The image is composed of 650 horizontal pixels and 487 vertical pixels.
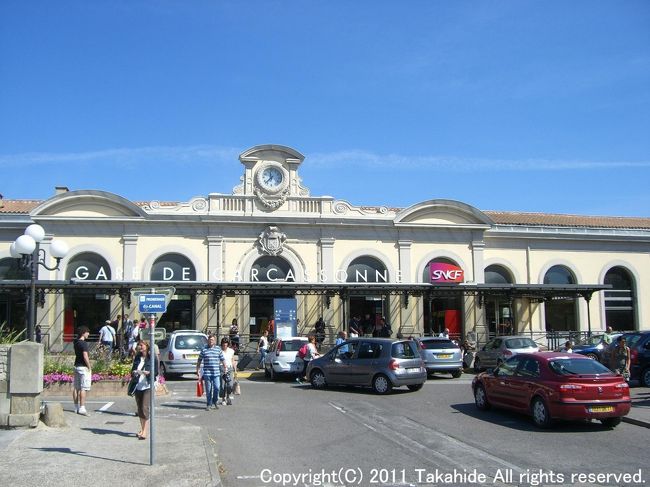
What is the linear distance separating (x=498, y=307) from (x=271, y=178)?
43.4 feet

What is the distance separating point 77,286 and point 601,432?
21225 mm

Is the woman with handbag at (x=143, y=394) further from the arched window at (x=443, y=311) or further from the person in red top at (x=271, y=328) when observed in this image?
the arched window at (x=443, y=311)

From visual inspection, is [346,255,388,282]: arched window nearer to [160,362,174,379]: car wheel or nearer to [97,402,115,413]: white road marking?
[160,362,174,379]: car wheel

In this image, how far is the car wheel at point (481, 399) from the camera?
15.1m

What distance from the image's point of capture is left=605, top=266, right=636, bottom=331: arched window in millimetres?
35781

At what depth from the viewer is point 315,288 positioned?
29031mm

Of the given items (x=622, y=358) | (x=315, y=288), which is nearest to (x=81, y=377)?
(x=622, y=358)

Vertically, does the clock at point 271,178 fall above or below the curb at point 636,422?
above

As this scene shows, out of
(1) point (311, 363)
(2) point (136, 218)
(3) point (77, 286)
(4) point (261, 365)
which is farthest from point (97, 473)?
(2) point (136, 218)

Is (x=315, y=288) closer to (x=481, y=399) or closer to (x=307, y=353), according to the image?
(x=307, y=353)

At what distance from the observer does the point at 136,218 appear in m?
30.6

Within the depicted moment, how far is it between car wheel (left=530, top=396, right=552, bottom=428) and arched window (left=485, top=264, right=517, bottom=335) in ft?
68.9

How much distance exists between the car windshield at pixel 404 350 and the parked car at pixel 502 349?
5.47 metres

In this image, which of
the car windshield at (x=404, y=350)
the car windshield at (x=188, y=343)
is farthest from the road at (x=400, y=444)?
the car windshield at (x=188, y=343)
